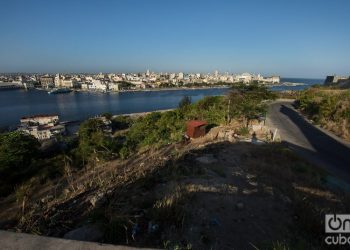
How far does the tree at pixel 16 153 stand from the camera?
18.3 meters

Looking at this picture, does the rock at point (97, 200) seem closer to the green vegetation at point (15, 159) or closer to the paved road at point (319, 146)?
the paved road at point (319, 146)

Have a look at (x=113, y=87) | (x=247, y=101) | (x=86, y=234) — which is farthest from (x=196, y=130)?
(x=113, y=87)

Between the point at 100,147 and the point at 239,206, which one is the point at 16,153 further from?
the point at 239,206

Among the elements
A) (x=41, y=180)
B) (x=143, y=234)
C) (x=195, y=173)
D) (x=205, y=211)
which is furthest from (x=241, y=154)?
(x=41, y=180)

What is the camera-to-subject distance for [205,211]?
373cm

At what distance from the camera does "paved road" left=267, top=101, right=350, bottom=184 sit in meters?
8.00

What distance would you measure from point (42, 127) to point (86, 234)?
44.1 m

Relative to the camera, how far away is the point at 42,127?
138 feet

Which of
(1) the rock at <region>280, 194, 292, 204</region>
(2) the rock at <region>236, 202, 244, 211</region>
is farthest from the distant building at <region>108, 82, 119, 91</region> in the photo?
(2) the rock at <region>236, 202, 244, 211</region>

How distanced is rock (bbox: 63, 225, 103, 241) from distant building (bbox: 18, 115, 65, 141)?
1477 inches

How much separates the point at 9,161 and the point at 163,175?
17638mm

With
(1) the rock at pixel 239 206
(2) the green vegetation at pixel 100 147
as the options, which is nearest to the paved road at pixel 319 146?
(2) the green vegetation at pixel 100 147

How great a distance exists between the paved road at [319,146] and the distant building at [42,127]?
3318 cm

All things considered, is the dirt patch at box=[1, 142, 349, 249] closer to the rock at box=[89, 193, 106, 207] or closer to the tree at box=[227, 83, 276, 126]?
the rock at box=[89, 193, 106, 207]
